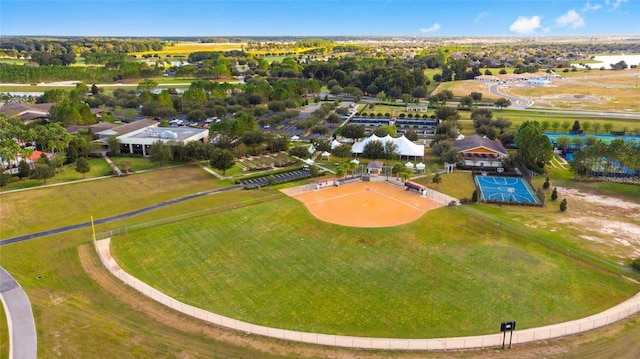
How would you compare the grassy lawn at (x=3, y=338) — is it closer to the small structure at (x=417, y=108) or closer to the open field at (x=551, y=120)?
the open field at (x=551, y=120)

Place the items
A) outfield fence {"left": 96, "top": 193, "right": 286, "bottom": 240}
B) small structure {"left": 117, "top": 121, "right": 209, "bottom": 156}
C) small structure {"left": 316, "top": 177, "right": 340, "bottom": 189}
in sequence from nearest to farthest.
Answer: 1. outfield fence {"left": 96, "top": 193, "right": 286, "bottom": 240}
2. small structure {"left": 316, "top": 177, "right": 340, "bottom": 189}
3. small structure {"left": 117, "top": 121, "right": 209, "bottom": 156}

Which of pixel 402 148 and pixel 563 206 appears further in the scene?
pixel 402 148

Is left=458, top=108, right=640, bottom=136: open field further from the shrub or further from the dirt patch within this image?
the shrub

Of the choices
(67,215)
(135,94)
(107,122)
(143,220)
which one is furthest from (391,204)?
(135,94)

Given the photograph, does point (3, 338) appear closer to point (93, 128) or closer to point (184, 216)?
point (184, 216)

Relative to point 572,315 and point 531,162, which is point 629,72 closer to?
point 531,162

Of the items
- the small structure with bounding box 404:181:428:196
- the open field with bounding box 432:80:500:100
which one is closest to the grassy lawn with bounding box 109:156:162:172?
the small structure with bounding box 404:181:428:196

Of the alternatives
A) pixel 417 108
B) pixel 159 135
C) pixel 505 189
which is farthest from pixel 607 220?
pixel 417 108
